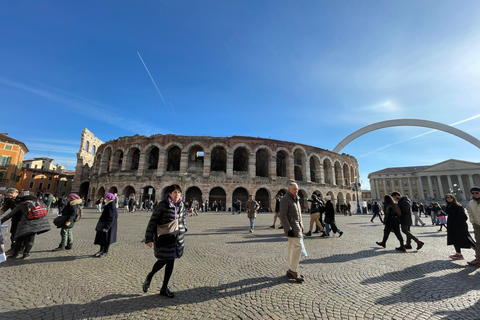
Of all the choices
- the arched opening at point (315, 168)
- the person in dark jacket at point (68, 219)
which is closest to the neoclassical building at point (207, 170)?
Answer: the arched opening at point (315, 168)

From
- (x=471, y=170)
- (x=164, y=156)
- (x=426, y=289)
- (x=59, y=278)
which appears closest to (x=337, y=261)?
(x=426, y=289)

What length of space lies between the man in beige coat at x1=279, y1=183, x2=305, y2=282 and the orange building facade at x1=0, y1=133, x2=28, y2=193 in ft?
162

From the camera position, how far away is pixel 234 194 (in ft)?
86.2

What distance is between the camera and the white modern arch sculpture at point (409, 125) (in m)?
43.9

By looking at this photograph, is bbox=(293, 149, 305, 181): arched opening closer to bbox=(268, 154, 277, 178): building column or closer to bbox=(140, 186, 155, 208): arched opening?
bbox=(268, 154, 277, 178): building column

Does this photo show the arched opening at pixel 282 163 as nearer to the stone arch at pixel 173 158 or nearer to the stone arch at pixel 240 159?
the stone arch at pixel 240 159

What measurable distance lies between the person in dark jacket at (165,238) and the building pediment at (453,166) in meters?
89.0

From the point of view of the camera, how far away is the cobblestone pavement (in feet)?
8.98

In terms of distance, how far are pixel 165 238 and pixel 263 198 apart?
24.1 metres

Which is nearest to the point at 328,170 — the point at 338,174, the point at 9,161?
the point at 338,174

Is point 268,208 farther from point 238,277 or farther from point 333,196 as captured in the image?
point 238,277

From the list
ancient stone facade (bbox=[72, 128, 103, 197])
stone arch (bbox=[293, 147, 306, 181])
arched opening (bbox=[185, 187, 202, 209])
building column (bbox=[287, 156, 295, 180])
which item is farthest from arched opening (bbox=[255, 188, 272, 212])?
ancient stone facade (bbox=[72, 128, 103, 197])

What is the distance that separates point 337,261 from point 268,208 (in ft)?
70.7

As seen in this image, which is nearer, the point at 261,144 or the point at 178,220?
the point at 178,220
